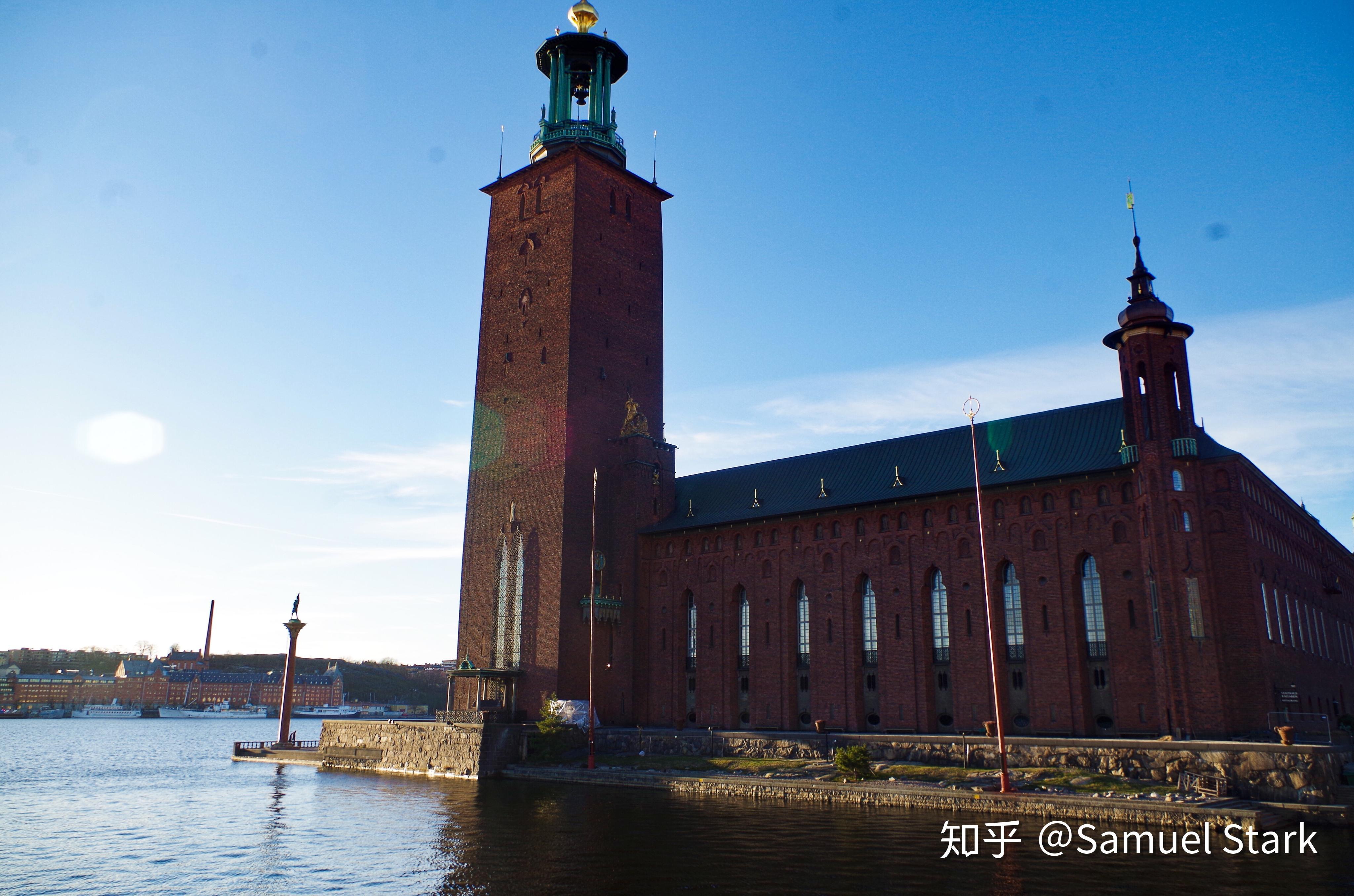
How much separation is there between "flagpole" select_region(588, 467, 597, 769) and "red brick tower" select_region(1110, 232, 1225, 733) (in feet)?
81.5

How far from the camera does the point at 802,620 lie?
176 ft

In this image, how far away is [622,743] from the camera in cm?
5069

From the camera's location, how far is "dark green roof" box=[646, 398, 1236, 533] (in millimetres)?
46188

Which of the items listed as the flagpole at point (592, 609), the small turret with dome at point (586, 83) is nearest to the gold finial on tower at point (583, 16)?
the small turret with dome at point (586, 83)

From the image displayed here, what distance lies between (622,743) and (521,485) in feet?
60.1

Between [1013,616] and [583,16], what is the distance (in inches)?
1996

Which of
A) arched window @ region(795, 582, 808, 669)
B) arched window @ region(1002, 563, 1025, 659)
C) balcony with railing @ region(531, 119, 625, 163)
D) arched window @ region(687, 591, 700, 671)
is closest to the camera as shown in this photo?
arched window @ region(1002, 563, 1025, 659)

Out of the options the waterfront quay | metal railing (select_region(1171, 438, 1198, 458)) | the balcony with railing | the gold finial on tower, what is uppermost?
the gold finial on tower

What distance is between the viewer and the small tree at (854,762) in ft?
124

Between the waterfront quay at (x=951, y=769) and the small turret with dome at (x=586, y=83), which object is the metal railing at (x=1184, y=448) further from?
the small turret with dome at (x=586, y=83)

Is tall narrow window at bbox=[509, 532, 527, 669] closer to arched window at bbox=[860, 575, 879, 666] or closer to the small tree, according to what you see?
arched window at bbox=[860, 575, 879, 666]

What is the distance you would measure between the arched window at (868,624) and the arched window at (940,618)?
10.2ft

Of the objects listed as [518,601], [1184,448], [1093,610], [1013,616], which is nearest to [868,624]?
[1013,616]

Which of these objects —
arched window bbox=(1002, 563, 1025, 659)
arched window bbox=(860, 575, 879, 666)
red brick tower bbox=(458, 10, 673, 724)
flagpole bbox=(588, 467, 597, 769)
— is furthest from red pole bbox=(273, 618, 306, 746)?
arched window bbox=(1002, 563, 1025, 659)
